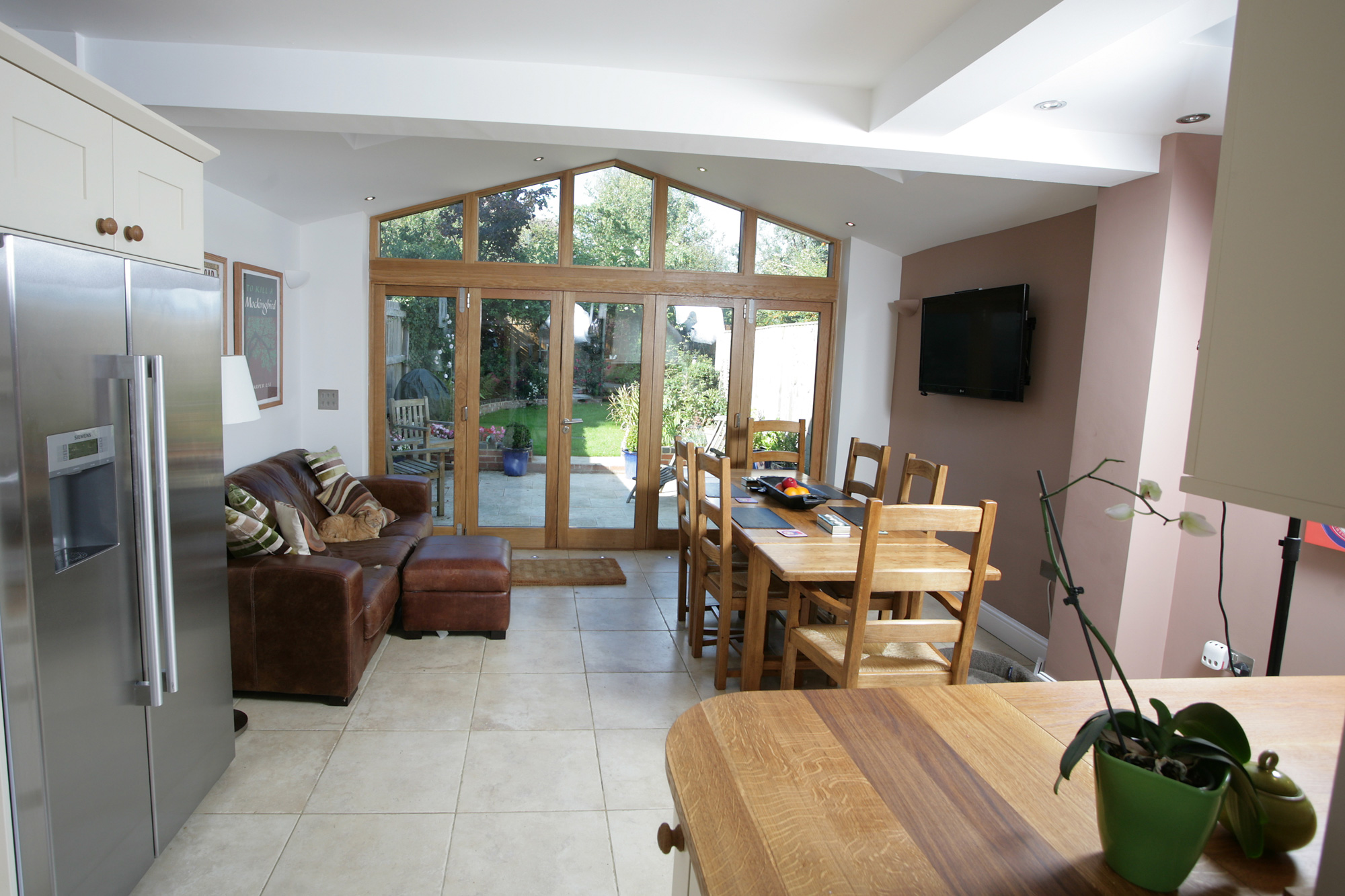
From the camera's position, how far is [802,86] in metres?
3.04

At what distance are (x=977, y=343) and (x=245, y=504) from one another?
3.86 m

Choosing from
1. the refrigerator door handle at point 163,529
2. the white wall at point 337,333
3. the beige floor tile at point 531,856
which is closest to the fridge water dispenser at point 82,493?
the refrigerator door handle at point 163,529

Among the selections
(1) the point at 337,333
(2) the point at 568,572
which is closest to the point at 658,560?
(2) the point at 568,572

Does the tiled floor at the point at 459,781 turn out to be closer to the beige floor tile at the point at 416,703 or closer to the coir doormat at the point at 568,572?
the beige floor tile at the point at 416,703

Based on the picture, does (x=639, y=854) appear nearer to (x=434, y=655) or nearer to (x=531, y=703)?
(x=531, y=703)

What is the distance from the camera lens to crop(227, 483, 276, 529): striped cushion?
3.23 meters

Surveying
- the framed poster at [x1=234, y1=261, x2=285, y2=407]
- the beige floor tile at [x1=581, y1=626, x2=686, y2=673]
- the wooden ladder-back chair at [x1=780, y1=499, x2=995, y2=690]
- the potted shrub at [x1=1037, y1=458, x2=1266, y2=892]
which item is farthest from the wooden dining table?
the framed poster at [x1=234, y1=261, x2=285, y2=407]

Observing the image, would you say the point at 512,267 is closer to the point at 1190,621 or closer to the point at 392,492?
the point at 392,492

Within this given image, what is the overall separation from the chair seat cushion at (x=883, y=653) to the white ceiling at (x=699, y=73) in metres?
1.91

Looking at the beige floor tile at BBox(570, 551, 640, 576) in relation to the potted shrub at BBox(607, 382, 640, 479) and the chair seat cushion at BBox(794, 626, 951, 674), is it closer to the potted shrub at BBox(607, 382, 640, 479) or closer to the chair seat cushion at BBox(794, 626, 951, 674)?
the potted shrub at BBox(607, 382, 640, 479)

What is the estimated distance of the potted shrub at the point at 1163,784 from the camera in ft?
2.96

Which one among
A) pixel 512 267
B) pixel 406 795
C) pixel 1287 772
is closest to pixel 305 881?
pixel 406 795

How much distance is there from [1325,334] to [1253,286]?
0.30ft

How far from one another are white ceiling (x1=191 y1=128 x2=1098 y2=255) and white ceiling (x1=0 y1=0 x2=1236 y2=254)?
0.59 feet
